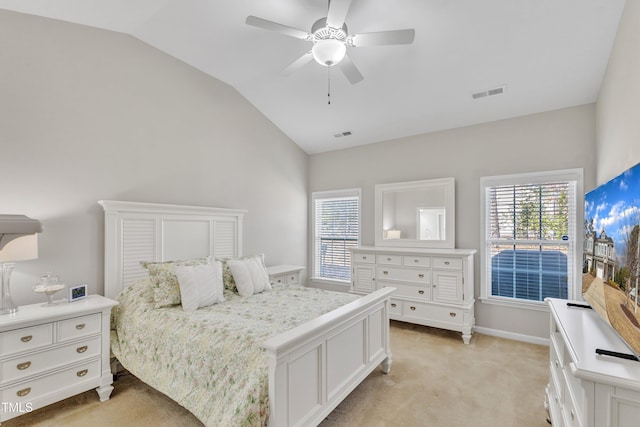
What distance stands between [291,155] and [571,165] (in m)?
3.77

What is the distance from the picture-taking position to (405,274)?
4016 mm

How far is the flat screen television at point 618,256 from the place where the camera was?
55.7 inches

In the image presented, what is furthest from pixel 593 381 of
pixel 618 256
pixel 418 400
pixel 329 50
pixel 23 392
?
pixel 23 392

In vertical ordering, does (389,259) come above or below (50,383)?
above

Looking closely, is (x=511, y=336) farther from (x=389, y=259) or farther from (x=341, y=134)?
(x=341, y=134)

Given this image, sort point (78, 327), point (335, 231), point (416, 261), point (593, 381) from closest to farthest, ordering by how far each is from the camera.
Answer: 1. point (593, 381)
2. point (78, 327)
3. point (416, 261)
4. point (335, 231)

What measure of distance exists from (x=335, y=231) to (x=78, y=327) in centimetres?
374

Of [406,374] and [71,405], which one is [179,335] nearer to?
[71,405]

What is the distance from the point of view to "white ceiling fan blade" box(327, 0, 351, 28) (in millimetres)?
1909

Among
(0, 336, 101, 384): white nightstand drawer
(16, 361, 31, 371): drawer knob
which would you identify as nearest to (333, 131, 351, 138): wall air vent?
(0, 336, 101, 384): white nightstand drawer

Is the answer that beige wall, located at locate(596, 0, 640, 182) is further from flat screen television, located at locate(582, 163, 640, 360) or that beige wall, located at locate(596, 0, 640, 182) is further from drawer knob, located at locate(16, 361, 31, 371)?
drawer knob, located at locate(16, 361, 31, 371)

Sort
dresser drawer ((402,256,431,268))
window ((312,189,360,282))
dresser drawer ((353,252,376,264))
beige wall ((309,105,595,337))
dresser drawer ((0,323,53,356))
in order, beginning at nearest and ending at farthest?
dresser drawer ((0,323,53,356)) < beige wall ((309,105,595,337)) < dresser drawer ((402,256,431,268)) < dresser drawer ((353,252,376,264)) < window ((312,189,360,282))

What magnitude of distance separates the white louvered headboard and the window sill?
131 inches

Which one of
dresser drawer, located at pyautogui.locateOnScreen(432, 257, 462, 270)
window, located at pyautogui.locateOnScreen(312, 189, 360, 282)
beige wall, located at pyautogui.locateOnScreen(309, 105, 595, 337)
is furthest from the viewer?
window, located at pyautogui.locateOnScreen(312, 189, 360, 282)
